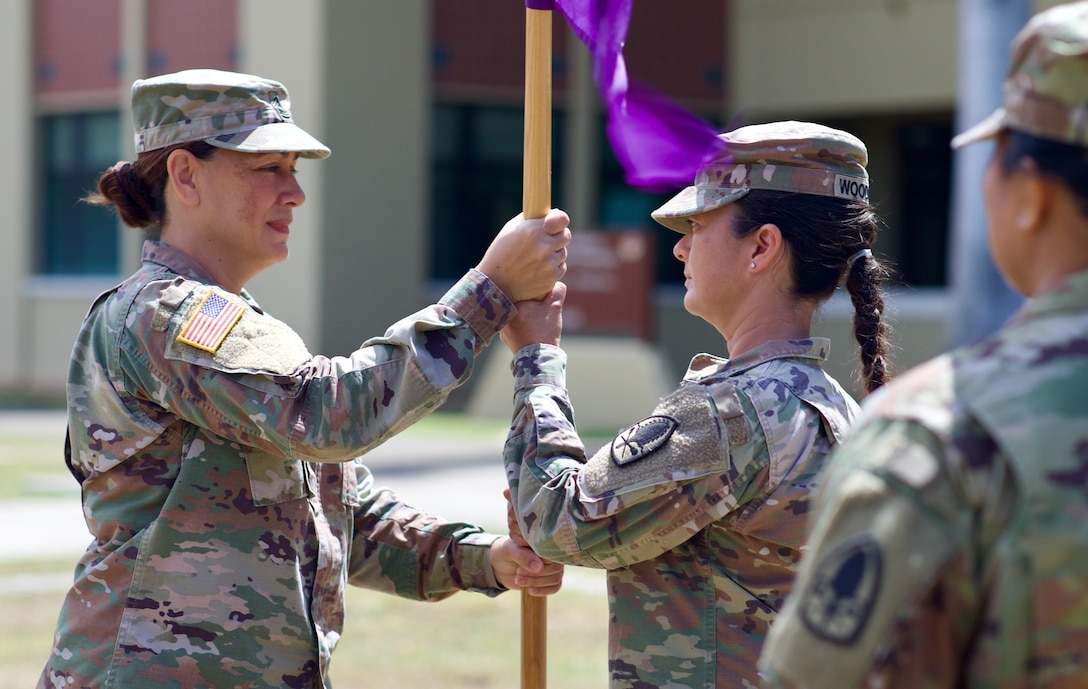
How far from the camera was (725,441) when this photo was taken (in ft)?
7.68

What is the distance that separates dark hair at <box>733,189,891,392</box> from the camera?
255 cm

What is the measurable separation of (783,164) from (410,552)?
132 cm

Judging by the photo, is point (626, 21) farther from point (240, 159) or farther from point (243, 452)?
point (243, 452)

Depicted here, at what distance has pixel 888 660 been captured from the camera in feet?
5.03

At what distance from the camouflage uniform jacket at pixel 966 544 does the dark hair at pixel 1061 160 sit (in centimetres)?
16

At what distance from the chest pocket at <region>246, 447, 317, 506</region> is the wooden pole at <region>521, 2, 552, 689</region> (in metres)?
0.59

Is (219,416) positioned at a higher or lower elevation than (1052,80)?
lower

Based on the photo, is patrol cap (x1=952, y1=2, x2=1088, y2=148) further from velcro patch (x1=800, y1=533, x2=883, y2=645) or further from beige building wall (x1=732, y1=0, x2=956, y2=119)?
beige building wall (x1=732, y1=0, x2=956, y2=119)

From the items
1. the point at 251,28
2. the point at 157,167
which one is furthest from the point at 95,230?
the point at 157,167

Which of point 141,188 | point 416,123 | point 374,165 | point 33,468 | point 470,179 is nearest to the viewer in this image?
point 141,188

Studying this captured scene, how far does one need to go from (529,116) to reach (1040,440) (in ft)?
5.64

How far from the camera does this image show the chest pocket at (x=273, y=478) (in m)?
2.72

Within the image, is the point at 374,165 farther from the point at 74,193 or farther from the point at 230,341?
the point at 230,341

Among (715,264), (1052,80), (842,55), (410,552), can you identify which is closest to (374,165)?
(842,55)
